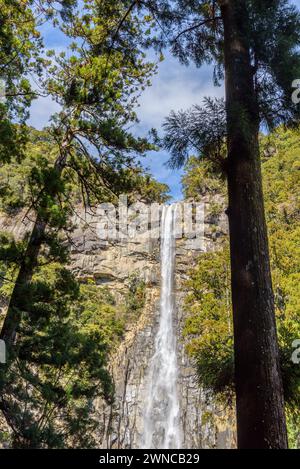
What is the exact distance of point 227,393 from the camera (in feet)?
12.0

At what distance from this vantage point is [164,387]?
17.7 m

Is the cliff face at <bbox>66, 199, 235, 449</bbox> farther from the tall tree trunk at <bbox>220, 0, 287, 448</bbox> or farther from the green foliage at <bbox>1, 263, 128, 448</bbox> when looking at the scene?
the tall tree trunk at <bbox>220, 0, 287, 448</bbox>

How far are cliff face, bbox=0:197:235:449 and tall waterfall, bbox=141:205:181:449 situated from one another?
1.02 ft

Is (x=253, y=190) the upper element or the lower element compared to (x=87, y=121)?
lower

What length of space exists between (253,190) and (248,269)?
0.68 m

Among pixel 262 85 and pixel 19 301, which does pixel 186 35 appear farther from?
pixel 19 301

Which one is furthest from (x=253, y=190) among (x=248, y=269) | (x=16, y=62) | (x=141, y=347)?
(x=141, y=347)

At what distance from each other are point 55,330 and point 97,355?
181 cm

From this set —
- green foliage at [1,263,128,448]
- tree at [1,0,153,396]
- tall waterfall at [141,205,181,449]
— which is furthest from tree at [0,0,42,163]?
tall waterfall at [141,205,181,449]

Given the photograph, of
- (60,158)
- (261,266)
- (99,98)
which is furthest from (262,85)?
(60,158)

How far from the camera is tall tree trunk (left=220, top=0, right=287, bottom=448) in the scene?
2090mm

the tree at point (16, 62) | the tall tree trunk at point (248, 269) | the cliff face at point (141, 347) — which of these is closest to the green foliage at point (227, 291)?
the cliff face at point (141, 347)

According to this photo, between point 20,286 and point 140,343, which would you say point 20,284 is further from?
point 140,343
